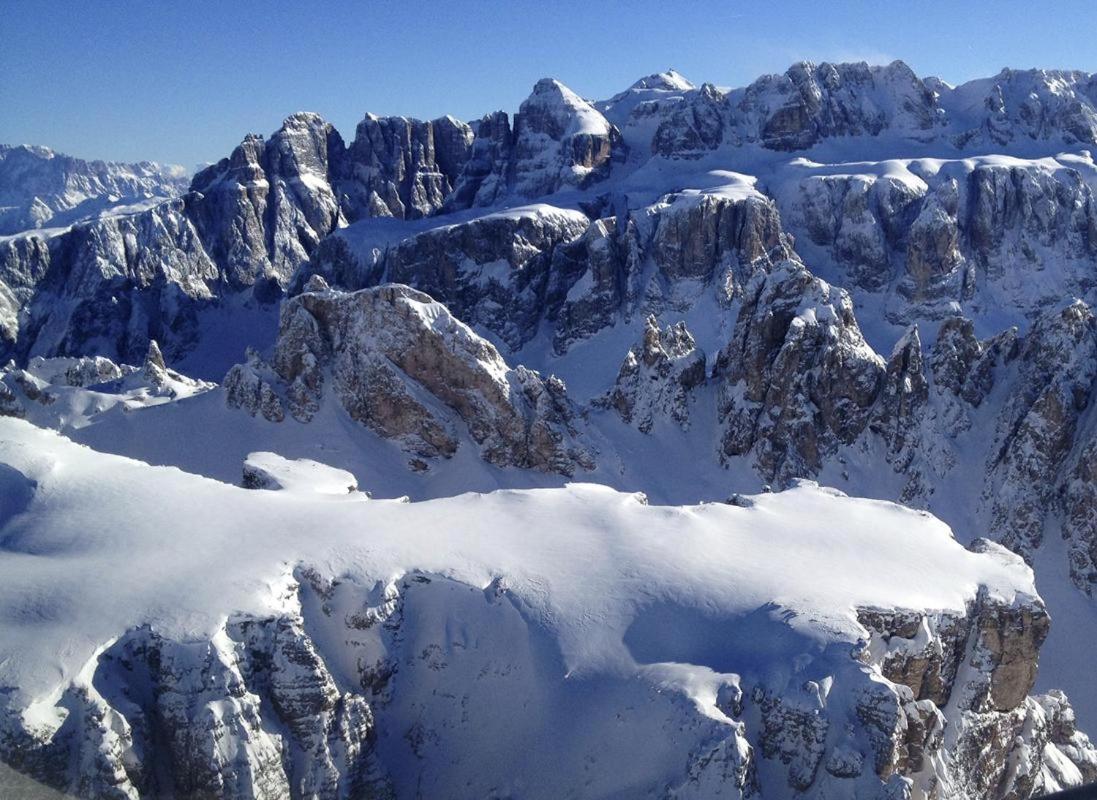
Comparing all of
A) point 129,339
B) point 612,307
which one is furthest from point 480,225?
point 129,339

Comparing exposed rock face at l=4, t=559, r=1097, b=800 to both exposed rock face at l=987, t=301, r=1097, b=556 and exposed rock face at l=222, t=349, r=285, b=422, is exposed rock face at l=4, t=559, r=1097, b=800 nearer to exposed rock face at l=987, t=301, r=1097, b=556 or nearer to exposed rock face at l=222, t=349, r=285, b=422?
exposed rock face at l=987, t=301, r=1097, b=556

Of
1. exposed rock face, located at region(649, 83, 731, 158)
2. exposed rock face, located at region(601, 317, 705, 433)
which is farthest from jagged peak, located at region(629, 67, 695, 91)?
exposed rock face, located at region(601, 317, 705, 433)

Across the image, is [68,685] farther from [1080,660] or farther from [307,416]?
[1080,660]

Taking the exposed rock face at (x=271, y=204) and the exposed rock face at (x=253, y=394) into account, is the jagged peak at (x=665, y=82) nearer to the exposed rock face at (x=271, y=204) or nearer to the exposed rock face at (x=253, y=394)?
the exposed rock face at (x=271, y=204)

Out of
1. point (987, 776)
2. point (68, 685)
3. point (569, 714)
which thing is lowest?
point (987, 776)

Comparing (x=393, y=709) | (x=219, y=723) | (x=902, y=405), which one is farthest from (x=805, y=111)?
(x=219, y=723)

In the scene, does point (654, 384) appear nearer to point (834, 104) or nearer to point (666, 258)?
point (666, 258)
